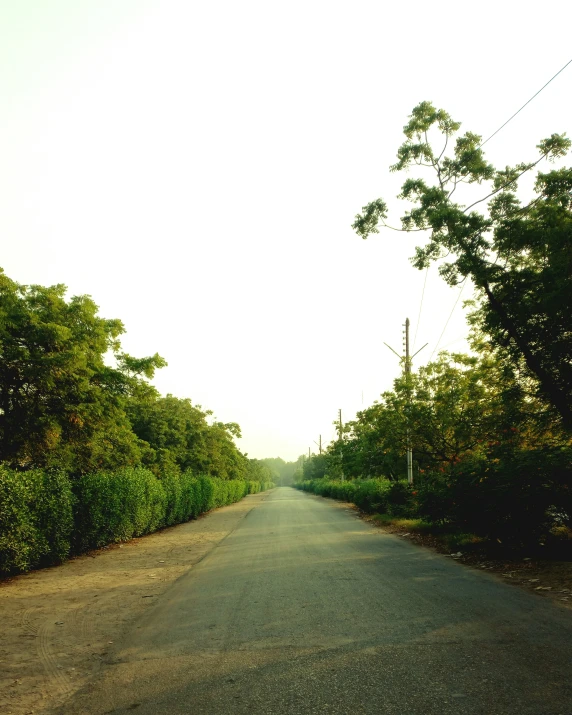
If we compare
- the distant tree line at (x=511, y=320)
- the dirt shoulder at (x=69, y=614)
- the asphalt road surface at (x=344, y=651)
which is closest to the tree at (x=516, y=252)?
the distant tree line at (x=511, y=320)

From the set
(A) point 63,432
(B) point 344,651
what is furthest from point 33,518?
(B) point 344,651

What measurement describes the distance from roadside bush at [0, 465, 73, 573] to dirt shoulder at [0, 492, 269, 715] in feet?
1.19

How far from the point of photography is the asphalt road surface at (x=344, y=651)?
12.6ft

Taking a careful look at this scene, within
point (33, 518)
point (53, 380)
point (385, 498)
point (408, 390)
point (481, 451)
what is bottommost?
point (33, 518)

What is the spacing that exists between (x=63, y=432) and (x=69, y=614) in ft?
29.3

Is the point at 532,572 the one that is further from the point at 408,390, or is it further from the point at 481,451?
the point at 408,390

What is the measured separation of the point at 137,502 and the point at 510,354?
12.6 m

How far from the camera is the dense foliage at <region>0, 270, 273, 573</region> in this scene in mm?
10602

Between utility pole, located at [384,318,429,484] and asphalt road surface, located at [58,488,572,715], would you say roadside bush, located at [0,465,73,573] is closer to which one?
asphalt road surface, located at [58,488,572,715]

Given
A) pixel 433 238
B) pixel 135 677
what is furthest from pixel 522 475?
pixel 135 677

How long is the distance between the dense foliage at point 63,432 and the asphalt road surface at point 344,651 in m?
3.81

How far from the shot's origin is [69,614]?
7.30 m

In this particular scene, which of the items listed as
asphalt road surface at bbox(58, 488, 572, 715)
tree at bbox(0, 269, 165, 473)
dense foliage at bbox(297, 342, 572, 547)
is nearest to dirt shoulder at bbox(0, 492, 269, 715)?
asphalt road surface at bbox(58, 488, 572, 715)

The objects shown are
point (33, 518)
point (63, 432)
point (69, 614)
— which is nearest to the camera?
point (69, 614)
